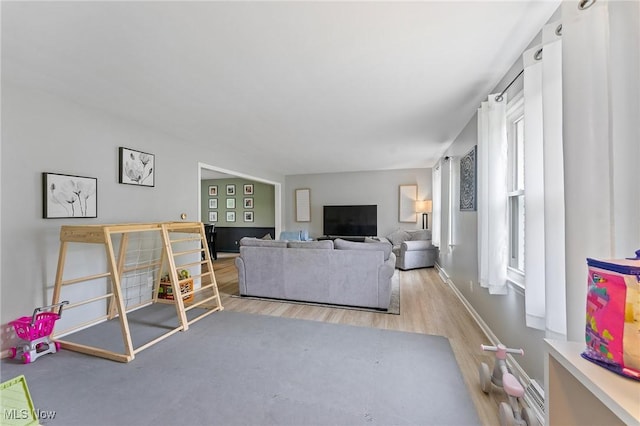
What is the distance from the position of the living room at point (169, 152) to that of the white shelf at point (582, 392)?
14.3 inches

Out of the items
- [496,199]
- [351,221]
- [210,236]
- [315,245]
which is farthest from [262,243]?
[351,221]

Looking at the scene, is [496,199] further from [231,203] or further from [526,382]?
[231,203]

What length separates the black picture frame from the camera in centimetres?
244

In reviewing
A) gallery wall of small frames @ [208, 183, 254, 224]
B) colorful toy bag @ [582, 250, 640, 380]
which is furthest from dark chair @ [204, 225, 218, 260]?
colorful toy bag @ [582, 250, 640, 380]

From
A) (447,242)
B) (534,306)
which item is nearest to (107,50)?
(534,306)

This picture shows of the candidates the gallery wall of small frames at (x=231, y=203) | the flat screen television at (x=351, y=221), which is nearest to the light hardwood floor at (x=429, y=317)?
the flat screen television at (x=351, y=221)

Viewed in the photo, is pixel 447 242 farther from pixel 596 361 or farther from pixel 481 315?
pixel 596 361

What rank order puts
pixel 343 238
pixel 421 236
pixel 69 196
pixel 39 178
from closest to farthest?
pixel 39 178 < pixel 69 196 < pixel 421 236 < pixel 343 238

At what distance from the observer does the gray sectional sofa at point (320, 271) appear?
327 centimetres

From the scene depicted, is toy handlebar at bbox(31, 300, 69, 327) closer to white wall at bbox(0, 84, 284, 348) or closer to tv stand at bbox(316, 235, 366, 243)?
white wall at bbox(0, 84, 284, 348)

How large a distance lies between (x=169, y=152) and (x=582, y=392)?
14.8ft

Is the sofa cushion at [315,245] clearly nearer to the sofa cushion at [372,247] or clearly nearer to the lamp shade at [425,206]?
the sofa cushion at [372,247]

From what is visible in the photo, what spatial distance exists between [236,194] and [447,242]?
6177mm

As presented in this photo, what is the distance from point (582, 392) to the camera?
0.78 metres
